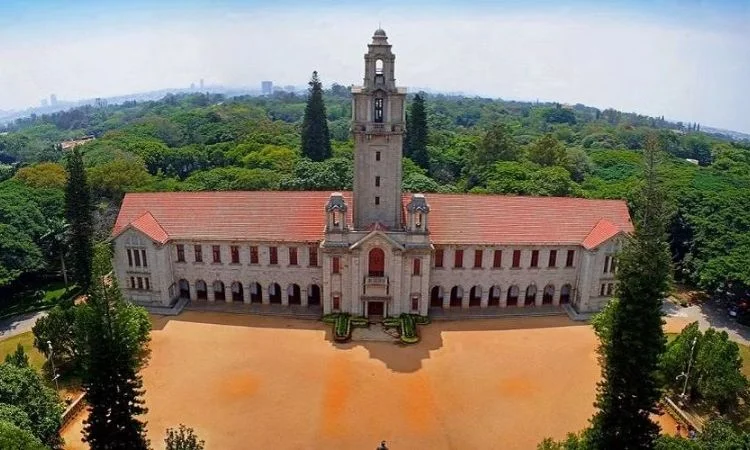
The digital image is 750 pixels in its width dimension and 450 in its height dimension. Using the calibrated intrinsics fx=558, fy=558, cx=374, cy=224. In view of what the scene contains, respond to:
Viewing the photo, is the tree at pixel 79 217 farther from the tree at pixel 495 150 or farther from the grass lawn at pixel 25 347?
the tree at pixel 495 150

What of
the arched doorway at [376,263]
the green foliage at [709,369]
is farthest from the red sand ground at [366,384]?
the arched doorway at [376,263]

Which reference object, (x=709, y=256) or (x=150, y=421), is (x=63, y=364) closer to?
(x=150, y=421)

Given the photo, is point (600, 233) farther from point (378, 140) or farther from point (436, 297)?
point (378, 140)

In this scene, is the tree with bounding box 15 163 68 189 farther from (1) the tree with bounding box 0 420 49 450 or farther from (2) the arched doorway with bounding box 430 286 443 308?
(1) the tree with bounding box 0 420 49 450

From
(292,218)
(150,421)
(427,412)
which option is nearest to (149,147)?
(292,218)

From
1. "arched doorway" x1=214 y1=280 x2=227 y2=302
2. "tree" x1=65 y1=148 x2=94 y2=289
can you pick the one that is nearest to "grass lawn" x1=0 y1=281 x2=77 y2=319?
"tree" x1=65 y1=148 x2=94 y2=289
